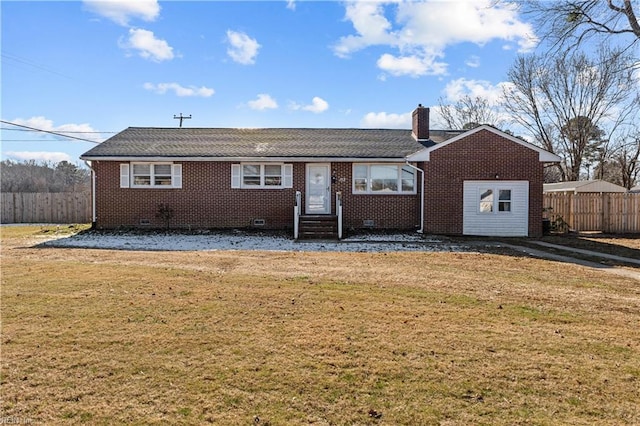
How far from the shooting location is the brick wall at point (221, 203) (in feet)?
56.7

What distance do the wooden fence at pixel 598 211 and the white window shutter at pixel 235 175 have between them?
13.9 metres

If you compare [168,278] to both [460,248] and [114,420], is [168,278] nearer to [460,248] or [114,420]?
Result: [114,420]

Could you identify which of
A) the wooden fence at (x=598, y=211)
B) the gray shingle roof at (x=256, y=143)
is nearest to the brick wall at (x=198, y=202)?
the gray shingle roof at (x=256, y=143)

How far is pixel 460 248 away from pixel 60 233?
15209 mm

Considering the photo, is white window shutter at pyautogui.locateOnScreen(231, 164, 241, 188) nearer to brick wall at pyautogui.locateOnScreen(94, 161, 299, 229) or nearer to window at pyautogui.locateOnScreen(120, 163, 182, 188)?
brick wall at pyautogui.locateOnScreen(94, 161, 299, 229)

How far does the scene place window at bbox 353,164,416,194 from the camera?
17391 millimetres

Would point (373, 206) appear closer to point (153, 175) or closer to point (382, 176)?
point (382, 176)

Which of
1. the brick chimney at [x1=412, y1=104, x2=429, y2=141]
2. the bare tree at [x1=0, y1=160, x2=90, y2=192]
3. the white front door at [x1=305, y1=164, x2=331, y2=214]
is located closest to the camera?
the white front door at [x1=305, y1=164, x2=331, y2=214]

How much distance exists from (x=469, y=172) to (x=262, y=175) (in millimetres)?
8354

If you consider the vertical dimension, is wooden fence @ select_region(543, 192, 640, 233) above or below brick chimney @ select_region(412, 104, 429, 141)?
below

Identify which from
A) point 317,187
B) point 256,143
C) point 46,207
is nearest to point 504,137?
point 317,187

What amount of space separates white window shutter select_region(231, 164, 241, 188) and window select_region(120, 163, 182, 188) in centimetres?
217

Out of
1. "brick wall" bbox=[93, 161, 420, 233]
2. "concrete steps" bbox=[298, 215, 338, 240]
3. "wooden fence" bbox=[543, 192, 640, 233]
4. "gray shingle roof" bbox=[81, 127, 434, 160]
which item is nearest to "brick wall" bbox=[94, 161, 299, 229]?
"brick wall" bbox=[93, 161, 420, 233]

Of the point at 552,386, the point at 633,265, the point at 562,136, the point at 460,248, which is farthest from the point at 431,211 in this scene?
the point at 562,136
